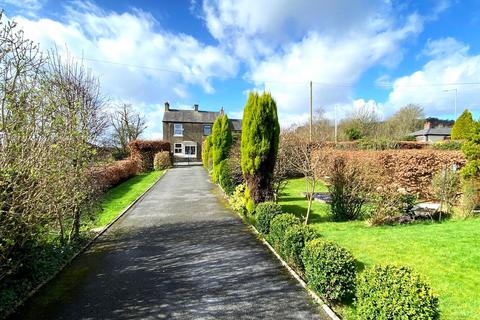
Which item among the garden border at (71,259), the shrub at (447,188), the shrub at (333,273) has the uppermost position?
the shrub at (447,188)

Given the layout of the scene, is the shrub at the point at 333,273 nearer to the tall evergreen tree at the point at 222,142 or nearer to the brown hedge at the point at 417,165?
the brown hedge at the point at 417,165

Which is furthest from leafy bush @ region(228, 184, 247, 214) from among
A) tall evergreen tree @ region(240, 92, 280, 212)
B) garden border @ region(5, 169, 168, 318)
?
garden border @ region(5, 169, 168, 318)

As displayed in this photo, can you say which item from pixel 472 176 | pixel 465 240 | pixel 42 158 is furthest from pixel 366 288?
pixel 472 176

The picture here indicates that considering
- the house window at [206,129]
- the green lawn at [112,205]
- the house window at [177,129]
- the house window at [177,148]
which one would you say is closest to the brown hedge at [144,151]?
the green lawn at [112,205]

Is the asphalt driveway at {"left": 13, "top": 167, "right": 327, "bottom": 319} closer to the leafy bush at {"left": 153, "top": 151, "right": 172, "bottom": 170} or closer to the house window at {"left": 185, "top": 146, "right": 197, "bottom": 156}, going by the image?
the leafy bush at {"left": 153, "top": 151, "right": 172, "bottom": 170}

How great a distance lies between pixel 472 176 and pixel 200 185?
1385 centimetres

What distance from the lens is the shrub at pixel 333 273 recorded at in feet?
13.3

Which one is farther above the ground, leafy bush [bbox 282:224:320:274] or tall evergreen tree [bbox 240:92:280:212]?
tall evergreen tree [bbox 240:92:280:212]

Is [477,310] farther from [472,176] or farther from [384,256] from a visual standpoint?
[472,176]

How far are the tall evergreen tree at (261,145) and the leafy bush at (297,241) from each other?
11.5 ft

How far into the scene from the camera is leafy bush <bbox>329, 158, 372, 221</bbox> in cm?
870

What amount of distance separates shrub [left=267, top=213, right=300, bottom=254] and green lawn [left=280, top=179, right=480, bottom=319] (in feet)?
4.76

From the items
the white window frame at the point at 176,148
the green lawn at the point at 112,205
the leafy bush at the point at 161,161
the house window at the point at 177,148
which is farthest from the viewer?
the house window at the point at 177,148

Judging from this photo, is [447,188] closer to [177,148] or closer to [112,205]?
[112,205]
